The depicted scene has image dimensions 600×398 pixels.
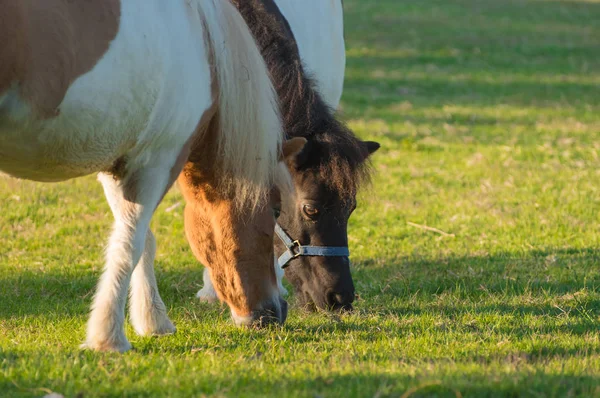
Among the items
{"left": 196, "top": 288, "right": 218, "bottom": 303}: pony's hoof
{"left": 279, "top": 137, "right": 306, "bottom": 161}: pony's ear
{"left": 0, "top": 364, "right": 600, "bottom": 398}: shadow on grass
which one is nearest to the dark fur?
{"left": 279, "top": 137, "right": 306, "bottom": 161}: pony's ear

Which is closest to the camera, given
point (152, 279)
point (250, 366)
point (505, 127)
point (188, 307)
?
point (250, 366)

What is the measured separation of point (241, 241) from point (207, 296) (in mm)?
1075

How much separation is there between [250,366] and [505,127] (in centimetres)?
836

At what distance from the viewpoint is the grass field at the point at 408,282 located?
3396 millimetres

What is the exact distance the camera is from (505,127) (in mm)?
11273

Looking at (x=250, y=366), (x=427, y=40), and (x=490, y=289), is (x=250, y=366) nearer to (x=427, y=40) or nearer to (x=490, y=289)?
(x=490, y=289)

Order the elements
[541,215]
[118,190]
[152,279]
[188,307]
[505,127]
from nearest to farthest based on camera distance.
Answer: [118,190] → [152,279] → [188,307] → [541,215] → [505,127]

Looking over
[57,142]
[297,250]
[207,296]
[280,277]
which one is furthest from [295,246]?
[57,142]

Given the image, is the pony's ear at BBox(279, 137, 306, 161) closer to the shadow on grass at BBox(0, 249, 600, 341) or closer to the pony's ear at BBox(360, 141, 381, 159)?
the pony's ear at BBox(360, 141, 381, 159)

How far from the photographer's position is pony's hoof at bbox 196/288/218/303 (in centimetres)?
518

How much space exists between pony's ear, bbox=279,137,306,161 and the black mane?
26cm

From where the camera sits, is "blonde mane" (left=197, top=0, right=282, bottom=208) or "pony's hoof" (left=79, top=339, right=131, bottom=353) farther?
"blonde mane" (left=197, top=0, right=282, bottom=208)

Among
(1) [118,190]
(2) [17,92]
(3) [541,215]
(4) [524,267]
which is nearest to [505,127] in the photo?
(3) [541,215]

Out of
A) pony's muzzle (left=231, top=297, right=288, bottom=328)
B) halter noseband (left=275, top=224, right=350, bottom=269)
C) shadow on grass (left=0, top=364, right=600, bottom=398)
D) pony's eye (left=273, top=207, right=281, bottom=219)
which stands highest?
pony's eye (left=273, top=207, right=281, bottom=219)
